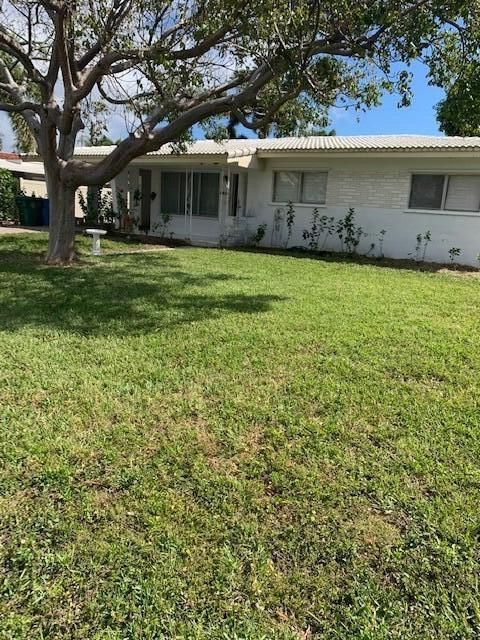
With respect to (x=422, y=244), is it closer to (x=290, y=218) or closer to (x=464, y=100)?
(x=290, y=218)

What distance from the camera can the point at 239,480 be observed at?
3152 millimetres

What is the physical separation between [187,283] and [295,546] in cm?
670

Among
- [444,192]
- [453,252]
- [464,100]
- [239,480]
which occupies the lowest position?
[239,480]

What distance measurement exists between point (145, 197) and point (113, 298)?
12936mm

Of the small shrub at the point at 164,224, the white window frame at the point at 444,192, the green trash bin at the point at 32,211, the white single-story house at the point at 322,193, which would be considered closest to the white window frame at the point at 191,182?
the white single-story house at the point at 322,193

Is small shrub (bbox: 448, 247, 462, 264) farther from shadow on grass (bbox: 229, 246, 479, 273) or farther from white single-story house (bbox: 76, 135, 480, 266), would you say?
shadow on grass (bbox: 229, 246, 479, 273)

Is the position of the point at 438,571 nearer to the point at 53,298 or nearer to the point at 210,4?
the point at 53,298

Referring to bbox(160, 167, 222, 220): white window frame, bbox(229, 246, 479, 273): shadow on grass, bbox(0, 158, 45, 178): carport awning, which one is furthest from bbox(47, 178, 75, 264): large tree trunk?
bbox(0, 158, 45, 178): carport awning

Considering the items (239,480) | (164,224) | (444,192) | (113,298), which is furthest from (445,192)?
(239,480)

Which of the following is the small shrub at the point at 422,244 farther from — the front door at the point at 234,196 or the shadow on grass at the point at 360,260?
the front door at the point at 234,196

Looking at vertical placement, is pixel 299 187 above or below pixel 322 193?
above

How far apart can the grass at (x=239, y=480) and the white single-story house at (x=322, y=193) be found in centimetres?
809

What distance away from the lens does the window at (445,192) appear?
13.1 m

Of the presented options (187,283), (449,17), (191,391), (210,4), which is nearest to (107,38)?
(210,4)
